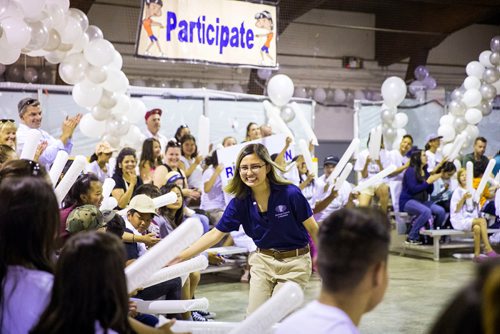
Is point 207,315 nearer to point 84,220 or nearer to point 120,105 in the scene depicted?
point 84,220

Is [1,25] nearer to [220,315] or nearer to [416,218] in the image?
[220,315]

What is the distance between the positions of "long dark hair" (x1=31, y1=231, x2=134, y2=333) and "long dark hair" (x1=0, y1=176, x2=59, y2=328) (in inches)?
8.3

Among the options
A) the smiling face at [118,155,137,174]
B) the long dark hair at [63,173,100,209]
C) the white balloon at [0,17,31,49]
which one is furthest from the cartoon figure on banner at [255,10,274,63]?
the long dark hair at [63,173,100,209]

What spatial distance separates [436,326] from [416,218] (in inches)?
321

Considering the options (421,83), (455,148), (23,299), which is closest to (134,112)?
(455,148)

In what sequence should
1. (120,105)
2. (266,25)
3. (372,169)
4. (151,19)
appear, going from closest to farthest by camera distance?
(120,105)
(151,19)
(266,25)
(372,169)

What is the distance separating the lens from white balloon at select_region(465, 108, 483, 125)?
10.6 metres

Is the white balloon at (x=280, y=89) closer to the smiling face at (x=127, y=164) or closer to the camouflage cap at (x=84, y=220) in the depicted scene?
the smiling face at (x=127, y=164)

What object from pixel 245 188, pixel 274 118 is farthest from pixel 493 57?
pixel 245 188

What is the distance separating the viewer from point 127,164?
5.91m

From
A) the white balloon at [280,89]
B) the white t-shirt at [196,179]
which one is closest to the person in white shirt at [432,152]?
the white balloon at [280,89]

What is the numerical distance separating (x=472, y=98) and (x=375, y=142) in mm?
2251

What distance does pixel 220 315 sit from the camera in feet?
18.6

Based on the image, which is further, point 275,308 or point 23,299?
point 275,308
